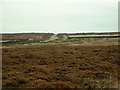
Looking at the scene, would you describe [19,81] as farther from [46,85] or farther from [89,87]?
[89,87]

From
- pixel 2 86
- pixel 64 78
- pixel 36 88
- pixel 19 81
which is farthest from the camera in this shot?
pixel 64 78

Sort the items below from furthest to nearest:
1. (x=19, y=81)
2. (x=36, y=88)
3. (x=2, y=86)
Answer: (x=19, y=81), (x=2, y=86), (x=36, y=88)

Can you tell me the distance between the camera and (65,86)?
33.3 ft

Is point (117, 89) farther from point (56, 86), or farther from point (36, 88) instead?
point (36, 88)

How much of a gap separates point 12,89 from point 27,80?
198cm

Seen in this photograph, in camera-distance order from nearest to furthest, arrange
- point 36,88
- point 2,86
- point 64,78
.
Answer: point 36,88 → point 2,86 → point 64,78

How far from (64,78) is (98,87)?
138 inches

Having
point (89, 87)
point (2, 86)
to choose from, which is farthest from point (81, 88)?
point (2, 86)

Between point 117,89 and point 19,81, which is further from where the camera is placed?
point 19,81

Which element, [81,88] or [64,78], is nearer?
[81,88]

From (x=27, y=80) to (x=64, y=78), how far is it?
3194 mm

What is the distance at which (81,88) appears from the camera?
32.7 ft

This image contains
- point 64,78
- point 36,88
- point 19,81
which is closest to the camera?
point 36,88

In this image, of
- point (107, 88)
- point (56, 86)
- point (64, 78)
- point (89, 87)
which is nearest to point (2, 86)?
point (56, 86)
